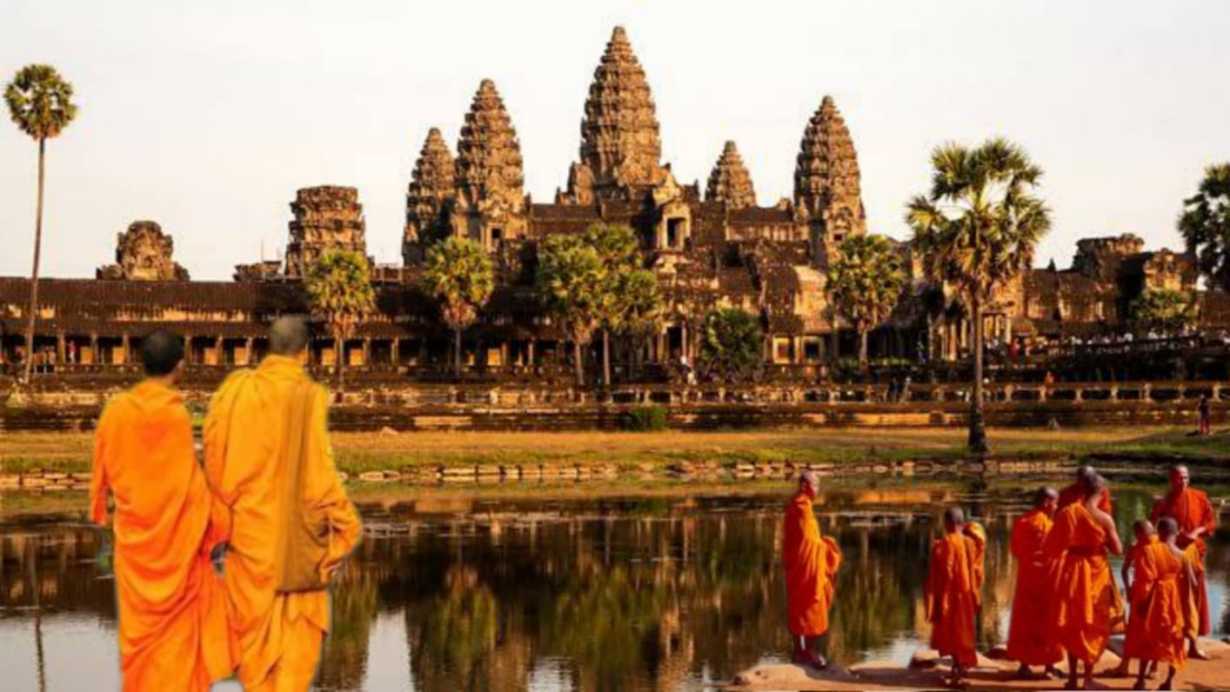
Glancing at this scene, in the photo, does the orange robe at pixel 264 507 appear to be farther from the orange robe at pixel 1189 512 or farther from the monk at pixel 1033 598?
the orange robe at pixel 1189 512

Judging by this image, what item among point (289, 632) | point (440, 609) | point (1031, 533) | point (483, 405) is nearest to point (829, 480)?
point (483, 405)

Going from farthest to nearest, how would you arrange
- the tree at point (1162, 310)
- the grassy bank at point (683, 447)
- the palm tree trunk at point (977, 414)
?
the tree at point (1162, 310)
the palm tree trunk at point (977, 414)
the grassy bank at point (683, 447)

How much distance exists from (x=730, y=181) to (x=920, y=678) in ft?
A: 551

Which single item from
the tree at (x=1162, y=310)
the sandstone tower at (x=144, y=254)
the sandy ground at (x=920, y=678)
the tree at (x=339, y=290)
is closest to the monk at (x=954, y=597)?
the sandy ground at (x=920, y=678)

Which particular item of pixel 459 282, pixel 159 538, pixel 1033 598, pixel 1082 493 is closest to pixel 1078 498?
pixel 1082 493

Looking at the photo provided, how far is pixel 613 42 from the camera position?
16338 cm

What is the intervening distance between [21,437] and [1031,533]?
160 feet

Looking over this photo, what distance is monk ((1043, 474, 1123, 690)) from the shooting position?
18.7m

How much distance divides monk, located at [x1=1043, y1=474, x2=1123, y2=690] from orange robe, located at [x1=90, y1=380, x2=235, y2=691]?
8.93 m

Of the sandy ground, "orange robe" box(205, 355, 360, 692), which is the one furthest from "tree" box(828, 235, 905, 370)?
"orange robe" box(205, 355, 360, 692)

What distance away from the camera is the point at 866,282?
114 metres

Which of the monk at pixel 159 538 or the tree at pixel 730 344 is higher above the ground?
the tree at pixel 730 344

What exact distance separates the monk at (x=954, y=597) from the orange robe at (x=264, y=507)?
849cm

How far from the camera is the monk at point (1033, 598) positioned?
19109mm
